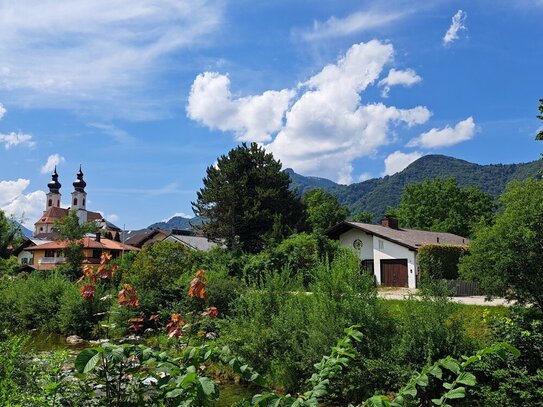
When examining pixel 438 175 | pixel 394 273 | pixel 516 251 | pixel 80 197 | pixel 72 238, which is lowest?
pixel 394 273

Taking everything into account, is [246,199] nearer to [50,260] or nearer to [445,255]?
[445,255]

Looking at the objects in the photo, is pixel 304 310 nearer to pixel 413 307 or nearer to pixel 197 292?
pixel 413 307

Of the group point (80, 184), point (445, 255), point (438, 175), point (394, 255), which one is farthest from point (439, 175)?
point (445, 255)

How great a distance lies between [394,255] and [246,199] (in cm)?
1457

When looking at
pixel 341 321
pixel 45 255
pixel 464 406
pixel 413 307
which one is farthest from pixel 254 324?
pixel 45 255

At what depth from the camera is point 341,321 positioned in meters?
10.4

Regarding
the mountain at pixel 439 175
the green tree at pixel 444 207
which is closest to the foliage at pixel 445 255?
the green tree at pixel 444 207

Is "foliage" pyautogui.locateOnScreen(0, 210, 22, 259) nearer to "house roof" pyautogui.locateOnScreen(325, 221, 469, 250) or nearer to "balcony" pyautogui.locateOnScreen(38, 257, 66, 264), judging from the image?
"balcony" pyautogui.locateOnScreen(38, 257, 66, 264)

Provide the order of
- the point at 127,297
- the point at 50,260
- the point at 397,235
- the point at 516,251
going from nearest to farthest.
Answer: the point at 127,297 < the point at 516,251 < the point at 397,235 < the point at 50,260

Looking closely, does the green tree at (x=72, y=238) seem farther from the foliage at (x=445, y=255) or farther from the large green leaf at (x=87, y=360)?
the large green leaf at (x=87, y=360)

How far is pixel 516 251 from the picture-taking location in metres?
14.0

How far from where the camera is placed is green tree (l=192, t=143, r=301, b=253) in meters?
41.2

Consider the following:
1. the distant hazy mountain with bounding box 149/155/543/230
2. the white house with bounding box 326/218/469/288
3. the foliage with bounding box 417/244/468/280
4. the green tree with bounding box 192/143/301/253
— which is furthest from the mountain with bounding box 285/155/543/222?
the foliage with bounding box 417/244/468/280

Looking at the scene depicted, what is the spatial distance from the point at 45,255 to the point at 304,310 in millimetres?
54169
